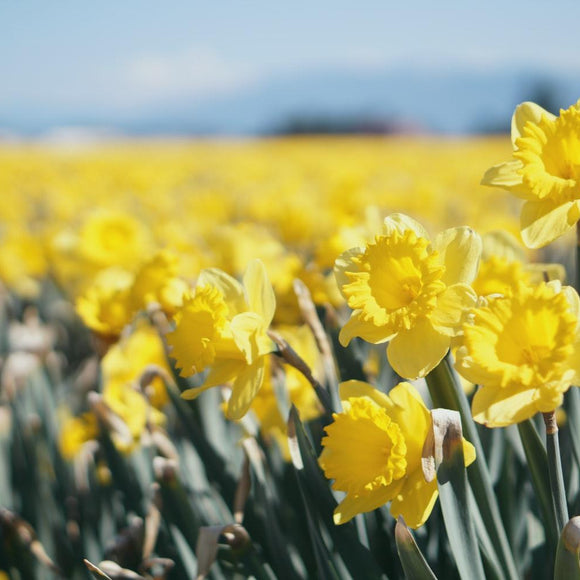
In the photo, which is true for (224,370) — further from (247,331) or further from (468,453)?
(468,453)

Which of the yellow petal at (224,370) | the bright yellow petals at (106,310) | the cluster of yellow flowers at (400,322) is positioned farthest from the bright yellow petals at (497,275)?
the bright yellow petals at (106,310)

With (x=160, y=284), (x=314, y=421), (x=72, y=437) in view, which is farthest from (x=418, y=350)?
(x=72, y=437)

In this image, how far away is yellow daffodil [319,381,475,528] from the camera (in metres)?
0.78

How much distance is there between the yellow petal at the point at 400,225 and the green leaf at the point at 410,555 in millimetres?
324

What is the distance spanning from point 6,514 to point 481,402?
1.06 meters

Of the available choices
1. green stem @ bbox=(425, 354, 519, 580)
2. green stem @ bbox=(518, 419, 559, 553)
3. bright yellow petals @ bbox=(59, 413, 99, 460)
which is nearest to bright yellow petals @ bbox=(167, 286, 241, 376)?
green stem @ bbox=(425, 354, 519, 580)

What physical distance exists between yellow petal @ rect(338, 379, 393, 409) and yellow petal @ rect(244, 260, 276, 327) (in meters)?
0.15

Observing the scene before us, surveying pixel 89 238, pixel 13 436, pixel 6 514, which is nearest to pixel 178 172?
pixel 89 238

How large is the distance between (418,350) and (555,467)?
0.19 metres

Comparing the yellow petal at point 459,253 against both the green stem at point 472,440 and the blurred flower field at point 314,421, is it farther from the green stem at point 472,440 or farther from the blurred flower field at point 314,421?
the green stem at point 472,440

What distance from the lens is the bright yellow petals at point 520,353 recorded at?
670 mm

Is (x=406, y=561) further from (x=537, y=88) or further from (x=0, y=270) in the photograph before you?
(x=537, y=88)

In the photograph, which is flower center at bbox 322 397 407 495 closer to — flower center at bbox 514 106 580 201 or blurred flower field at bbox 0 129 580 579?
blurred flower field at bbox 0 129 580 579

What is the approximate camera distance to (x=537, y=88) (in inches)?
1174
